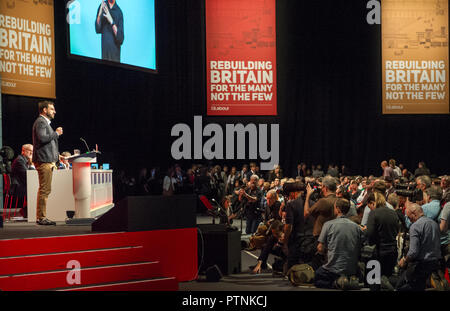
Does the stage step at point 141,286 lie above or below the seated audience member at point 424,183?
below

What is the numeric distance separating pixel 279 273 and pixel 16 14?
7.28m

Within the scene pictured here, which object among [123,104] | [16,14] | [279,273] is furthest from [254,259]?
[123,104]

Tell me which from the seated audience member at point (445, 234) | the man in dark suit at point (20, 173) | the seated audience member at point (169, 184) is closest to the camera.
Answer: the seated audience member at point (445, 234)

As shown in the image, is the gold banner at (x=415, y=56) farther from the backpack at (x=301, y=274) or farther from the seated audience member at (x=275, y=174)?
the backpack at (x=301, y=274)

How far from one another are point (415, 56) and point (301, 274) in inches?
440

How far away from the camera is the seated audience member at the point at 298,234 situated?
7136 mm

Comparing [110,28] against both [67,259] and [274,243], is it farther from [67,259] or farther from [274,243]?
[67,259]

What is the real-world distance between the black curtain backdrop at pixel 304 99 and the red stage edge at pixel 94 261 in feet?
36.0

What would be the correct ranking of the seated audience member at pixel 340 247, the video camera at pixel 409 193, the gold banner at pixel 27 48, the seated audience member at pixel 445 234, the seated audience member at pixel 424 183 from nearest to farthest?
the seated audience member at pixel 340 247
the seated audience member at pixel 445 234
the video camera at pixel 409 193
the seated audience member at pixel 424 183
the gold banner at pixel 27 48

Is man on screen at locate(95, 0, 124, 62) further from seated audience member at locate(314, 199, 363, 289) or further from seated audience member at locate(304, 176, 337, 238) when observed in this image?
seated audience member at locate(314, 199, 363, 289)

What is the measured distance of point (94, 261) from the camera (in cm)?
550

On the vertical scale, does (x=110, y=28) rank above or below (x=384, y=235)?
above

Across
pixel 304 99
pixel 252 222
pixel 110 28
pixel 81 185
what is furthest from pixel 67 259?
pixel 304 99

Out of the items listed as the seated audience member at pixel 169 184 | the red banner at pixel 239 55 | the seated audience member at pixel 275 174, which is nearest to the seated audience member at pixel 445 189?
the seated audience member at pixel 275 174
